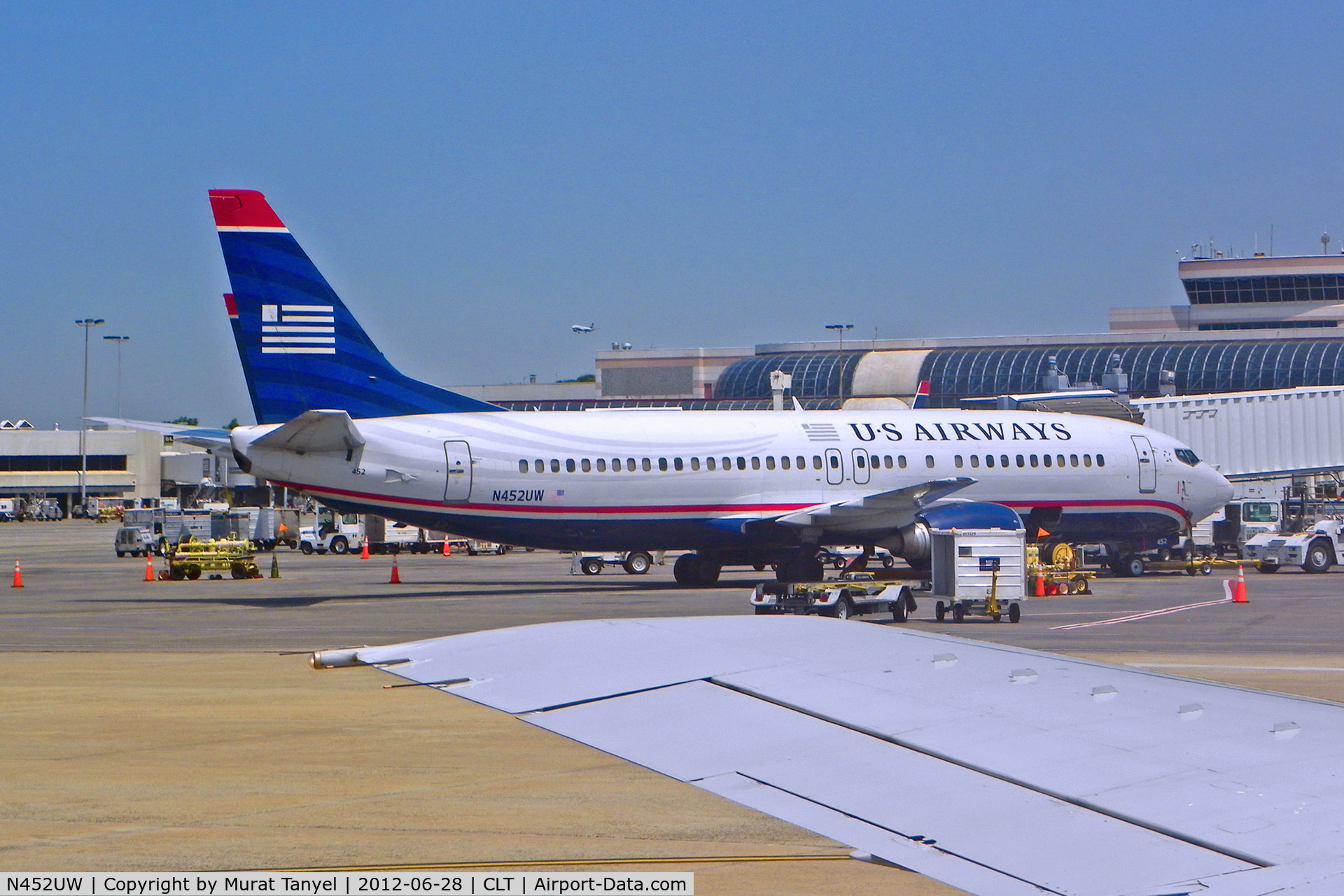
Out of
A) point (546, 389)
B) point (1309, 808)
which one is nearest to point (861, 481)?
point (1309, 808)

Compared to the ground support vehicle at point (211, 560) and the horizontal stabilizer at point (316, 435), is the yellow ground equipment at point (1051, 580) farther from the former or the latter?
the ground support vehicle at point (211, 560)

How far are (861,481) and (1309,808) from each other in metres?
26.7

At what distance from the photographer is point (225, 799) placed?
9008mm

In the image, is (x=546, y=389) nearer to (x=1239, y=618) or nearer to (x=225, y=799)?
(x=1239, y=618)

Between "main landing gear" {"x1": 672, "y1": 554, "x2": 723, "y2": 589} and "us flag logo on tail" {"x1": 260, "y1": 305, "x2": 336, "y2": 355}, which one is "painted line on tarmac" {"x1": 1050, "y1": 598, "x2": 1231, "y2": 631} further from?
"us flag logo on tail" {"x1": 260, "y1": 305, "x2": 336, "y2": 355}

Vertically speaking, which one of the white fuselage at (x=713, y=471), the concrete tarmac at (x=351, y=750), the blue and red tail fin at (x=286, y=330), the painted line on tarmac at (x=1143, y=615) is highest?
the blue and red tail fin at (x=286, y=330)

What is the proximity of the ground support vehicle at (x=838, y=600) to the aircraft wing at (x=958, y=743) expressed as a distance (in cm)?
1327

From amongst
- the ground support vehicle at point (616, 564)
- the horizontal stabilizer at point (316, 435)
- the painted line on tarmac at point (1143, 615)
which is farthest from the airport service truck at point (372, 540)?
the painted line on tarmac at point (1143, 615)

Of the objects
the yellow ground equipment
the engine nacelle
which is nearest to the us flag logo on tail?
the engine nacelle

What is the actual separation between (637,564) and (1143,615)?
18192mm

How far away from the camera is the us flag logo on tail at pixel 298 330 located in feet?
83.4

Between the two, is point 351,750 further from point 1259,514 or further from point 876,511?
point 1259,514

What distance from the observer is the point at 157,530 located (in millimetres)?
54062

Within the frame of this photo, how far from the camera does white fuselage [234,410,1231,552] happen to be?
1043 inches
